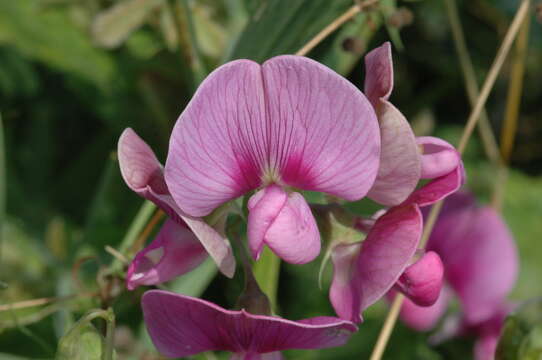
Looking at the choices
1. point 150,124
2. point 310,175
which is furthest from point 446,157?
point 150,124

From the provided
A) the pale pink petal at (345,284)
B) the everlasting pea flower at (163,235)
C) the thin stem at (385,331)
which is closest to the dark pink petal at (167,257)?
the everlasting pea flower at (163,235)

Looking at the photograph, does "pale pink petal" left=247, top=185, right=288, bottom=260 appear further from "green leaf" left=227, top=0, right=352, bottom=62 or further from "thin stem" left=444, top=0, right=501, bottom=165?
"thin stem" left=444, top=0, right=501, bottom=165

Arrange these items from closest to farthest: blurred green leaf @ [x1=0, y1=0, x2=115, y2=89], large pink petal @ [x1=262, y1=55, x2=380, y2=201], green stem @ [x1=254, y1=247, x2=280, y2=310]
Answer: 1. large pink petal @ [x1=262, y1=55, x2=380, y2=201]
2. green stem @ [x1=254, y1=247, x2=280, y2=310]
3. blurred green leaf @ [x1=0, y1=0, x2=115, y2=89]

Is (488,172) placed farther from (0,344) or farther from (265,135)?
(265,135)

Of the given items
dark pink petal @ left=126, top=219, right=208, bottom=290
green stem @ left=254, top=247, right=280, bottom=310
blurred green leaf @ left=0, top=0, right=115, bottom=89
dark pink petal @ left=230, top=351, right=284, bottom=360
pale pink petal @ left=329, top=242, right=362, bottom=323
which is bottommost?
blurred green leaf @ left=0, top=0, right=115, bottom=89

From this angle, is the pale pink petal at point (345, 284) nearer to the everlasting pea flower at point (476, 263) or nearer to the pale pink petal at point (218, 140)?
the pale pink petal at point (218, 140)

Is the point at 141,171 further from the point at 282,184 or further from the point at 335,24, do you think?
the point at 335,24

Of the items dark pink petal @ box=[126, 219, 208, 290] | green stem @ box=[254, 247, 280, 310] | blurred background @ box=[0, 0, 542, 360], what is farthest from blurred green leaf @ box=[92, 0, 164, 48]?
dark pink petal @ box=[126, 219, 208, 290]
